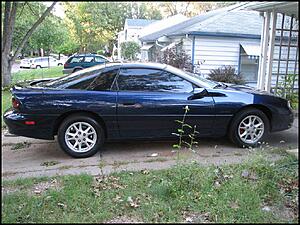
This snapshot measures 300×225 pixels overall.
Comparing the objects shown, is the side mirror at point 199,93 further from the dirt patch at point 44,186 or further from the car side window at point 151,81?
the dirt patch at point 44,186

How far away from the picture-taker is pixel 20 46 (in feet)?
44.0

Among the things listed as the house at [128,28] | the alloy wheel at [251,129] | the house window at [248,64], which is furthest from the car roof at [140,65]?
the house window at [248,64]

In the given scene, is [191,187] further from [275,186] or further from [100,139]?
[100,139]

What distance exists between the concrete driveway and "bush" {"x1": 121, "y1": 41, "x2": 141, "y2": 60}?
1704 cm

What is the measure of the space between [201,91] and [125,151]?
5.29ft

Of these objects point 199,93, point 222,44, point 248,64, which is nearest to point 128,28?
point 222,44

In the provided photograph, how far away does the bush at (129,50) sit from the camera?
22797mm

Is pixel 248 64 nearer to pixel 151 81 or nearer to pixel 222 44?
pixel 222 44

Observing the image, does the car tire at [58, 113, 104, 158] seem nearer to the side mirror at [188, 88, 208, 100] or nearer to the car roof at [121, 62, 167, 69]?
the car roof at [121, 62, 167, 69]

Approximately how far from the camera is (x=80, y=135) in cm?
513

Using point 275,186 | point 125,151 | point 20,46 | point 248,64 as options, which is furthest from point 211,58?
point 275,186

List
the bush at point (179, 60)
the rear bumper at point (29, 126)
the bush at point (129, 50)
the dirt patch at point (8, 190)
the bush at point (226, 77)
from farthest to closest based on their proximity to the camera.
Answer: the bush at point (129, 50) → the bush at point (179, 60) → the bush at point (226, 77) → the rear bumper at point (29, 126) → the dirt patch at point (8, 190)

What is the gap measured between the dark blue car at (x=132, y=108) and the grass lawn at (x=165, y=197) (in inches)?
42.2

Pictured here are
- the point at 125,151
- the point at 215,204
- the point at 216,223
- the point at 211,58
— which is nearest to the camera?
the point at 216,223
